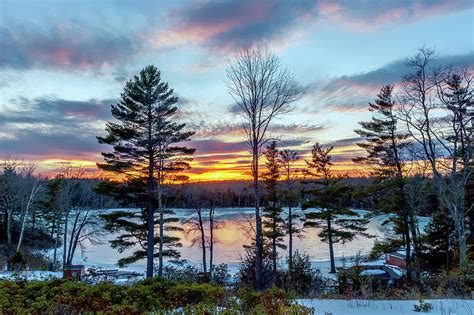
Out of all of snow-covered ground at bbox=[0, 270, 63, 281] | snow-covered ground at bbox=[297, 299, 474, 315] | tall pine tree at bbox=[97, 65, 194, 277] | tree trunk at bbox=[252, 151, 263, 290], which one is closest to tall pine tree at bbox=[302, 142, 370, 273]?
tall pine tree at bbox=[97, 65, 194, 277]

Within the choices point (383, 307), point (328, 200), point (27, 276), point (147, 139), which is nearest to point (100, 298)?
point (383, 307)

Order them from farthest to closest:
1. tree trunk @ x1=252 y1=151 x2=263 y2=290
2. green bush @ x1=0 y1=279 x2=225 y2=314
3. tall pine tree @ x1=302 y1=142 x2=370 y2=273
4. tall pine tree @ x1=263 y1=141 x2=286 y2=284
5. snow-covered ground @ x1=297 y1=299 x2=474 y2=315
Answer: tall pine tree @ x1=263 y1=141 x2=286 y2=284, tall pine tree @ x1=302 y1=142 x2=370 y2=273, tree trunk @ x1=252 y1=151 x2=263 y2=290, snow-covered ground @ x1=297 y1=299 x2=474 y2=315, green bush @ x1=0 y1=279 x2=225 y2=314

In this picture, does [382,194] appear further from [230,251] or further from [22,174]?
[22,174]

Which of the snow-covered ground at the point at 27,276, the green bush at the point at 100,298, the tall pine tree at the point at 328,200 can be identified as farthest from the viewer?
the tall pine tree at the point at 328,200

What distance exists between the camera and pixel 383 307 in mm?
6625

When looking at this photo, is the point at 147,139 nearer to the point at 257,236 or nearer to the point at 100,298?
the point at 257,236

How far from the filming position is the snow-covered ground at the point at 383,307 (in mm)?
6188

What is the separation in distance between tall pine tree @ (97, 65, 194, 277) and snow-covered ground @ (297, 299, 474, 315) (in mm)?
16365

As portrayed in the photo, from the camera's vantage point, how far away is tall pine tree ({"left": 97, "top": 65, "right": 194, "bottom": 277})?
876 inches

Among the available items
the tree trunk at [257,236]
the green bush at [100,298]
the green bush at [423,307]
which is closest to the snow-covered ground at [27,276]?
the green bush at [100,298]

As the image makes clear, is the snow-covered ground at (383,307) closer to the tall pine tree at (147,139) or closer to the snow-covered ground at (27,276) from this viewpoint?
the snow-covered ground at (27,276)

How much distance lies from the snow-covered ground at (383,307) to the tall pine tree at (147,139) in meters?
16.4

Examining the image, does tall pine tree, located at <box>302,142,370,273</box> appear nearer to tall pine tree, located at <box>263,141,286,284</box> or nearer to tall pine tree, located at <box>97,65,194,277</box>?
tall pine tree, located at <box>263,141,286,284</box>

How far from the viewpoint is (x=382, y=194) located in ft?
77.4
